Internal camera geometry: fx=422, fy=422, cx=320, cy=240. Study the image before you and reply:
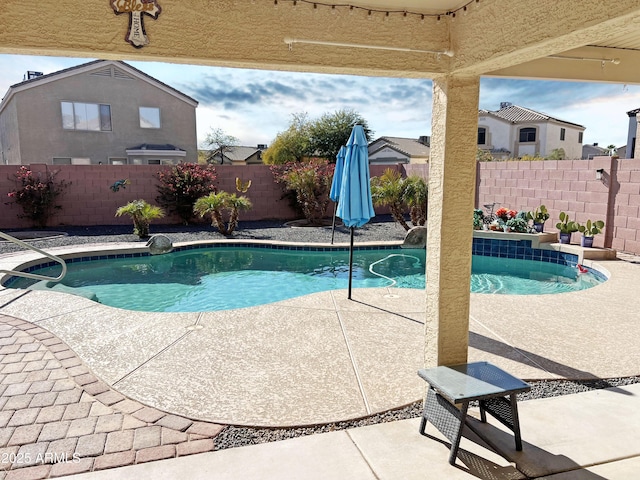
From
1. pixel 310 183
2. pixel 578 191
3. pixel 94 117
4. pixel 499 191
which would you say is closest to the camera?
pixel 578 191

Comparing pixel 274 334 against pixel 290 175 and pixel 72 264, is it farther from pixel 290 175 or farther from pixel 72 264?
pixel 290 175

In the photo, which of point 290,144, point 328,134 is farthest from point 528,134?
point 290,144

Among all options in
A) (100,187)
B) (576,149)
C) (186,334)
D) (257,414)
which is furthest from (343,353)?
(576,149)

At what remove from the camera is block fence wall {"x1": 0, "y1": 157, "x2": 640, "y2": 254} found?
9219mm

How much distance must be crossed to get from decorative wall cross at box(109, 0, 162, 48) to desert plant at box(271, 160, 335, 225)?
11.8 m

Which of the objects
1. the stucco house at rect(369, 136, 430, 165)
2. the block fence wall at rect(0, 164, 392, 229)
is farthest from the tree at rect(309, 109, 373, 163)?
the block fence wall at rect(0, 164, 392, 229)

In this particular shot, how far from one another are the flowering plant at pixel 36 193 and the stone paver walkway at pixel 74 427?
1102 cm

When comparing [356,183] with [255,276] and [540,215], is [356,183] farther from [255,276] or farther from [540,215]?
[540,215]

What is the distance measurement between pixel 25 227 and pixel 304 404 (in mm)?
13603

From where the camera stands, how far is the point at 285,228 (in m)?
13.7

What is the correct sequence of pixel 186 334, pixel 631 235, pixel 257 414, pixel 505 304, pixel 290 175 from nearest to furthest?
1. pixel 257 414
2. pixel 186 334
3. pixel 505 304
4. pixel 631 235
5. pixel 290 175

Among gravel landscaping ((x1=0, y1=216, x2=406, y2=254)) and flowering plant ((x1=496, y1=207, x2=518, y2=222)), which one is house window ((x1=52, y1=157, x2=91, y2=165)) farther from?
flowering plant ((x1=496, y1=207, x2=518, y2=222))

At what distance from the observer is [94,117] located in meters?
20.7

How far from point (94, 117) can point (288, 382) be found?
21.4 metres
